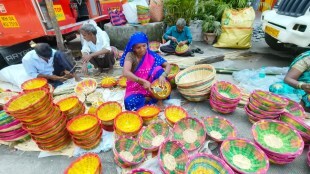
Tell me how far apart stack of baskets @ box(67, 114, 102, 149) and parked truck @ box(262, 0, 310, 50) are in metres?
3.25

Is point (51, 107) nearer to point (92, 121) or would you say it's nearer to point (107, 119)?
point (92, 121)

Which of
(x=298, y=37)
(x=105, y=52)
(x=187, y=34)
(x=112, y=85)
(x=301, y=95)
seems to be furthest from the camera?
(x=187, y=34)

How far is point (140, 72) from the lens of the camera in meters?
2.41

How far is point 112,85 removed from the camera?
3205mm

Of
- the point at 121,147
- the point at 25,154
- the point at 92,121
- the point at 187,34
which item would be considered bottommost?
the point at 25,154

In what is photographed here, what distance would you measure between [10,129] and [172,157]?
1.72 m

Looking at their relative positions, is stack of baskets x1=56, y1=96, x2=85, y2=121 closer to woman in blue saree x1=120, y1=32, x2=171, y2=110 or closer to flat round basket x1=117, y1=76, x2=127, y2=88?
woman in blue saree x1=120, y1=32, x2=171, y2=110

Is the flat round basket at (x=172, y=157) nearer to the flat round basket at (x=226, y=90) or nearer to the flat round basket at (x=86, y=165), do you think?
the flat round basket at (x=86, y=165)

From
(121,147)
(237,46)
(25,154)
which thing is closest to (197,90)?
(121,147)

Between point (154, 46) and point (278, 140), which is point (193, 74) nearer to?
point (278, 140)

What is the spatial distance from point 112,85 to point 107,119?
1163mm

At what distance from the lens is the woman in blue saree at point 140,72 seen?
226 cm

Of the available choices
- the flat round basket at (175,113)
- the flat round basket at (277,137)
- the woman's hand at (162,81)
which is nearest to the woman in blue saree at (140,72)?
the woman's hand at (162,81)

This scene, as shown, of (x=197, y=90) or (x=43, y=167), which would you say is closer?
(x=43, y=167)
